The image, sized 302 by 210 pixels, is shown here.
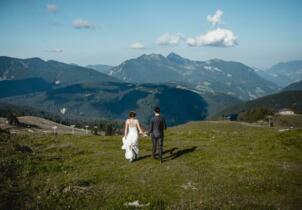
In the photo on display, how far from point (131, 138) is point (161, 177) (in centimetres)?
570

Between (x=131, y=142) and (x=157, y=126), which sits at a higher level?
(x=157, y=126)

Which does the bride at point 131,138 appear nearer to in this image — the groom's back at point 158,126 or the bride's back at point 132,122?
the bride's back at point 132,122

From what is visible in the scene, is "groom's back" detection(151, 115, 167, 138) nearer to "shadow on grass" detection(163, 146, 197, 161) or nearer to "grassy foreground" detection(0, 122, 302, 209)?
"grassy foreground" detection(0, 122, 302, 209)

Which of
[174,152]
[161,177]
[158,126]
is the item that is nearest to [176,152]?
[174,152]

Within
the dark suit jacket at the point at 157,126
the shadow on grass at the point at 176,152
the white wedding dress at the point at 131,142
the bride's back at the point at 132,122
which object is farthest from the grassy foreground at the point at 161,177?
the bride's back at the point at 132,122

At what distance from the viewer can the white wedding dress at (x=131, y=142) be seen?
2612 centimetres

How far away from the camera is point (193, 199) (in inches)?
679

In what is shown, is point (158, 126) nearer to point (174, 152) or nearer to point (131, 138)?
point (131, 138)

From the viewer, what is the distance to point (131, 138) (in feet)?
86.2

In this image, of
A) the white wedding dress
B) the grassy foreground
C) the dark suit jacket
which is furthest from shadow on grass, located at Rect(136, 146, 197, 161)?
the dark suit jacket

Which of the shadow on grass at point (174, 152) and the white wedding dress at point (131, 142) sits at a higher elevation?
the white wedding dress at point (131, 142)

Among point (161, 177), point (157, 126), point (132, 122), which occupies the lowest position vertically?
point (161, 177)

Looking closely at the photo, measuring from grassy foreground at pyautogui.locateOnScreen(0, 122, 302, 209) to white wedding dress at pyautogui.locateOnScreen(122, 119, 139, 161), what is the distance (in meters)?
0.74

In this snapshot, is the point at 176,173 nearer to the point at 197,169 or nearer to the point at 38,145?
the point at 197,169
